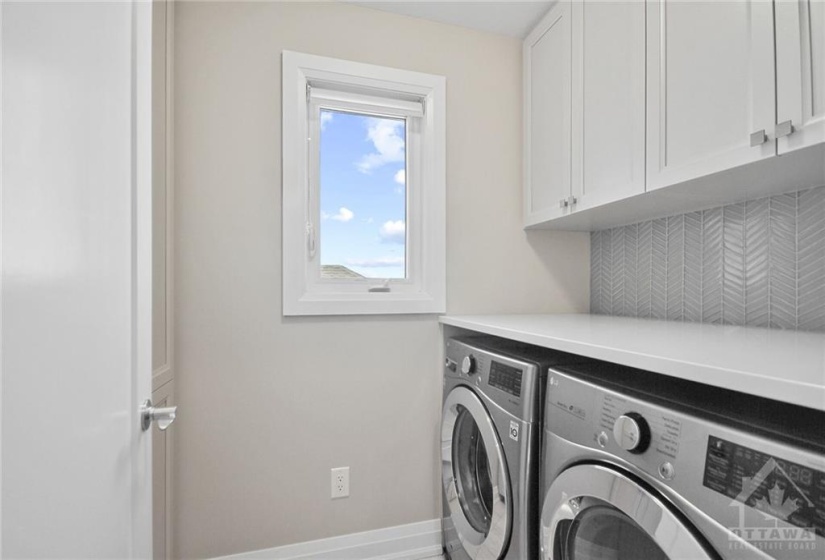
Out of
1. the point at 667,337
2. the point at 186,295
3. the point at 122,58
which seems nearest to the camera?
the point at 122,58

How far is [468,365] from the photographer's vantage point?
1.51m

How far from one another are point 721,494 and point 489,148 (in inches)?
66.2

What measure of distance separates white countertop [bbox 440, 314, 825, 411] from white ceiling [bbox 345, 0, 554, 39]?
4.70 ft

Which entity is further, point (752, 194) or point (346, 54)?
point (346, 54)

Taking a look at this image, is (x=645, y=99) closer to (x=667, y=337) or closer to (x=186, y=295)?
(x=667, y=337)

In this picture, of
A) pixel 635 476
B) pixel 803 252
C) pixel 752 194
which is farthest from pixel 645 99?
pixel 635 476

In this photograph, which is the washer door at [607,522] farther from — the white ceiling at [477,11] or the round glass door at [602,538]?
the white ceiling at [477,11]

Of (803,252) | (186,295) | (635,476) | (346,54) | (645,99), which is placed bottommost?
(635,476)

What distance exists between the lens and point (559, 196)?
1716mm

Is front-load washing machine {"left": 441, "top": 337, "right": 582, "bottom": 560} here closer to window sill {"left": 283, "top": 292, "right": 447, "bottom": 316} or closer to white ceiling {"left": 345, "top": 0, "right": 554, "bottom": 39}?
window sill {"left": 283, "top": 292, "right": 447, "bottom": 316}

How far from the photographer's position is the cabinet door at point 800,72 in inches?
33.0

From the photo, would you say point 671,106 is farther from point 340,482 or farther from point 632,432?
point 340,482

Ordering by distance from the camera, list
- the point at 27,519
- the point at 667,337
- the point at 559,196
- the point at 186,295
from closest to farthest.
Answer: the point at 27,519 → the point at 667,337 → the point at 186,295 → the point at 559,196

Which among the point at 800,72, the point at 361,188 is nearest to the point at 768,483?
the point at 800,72
